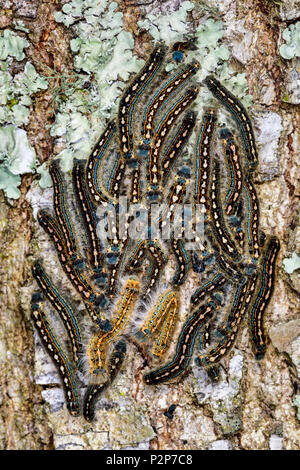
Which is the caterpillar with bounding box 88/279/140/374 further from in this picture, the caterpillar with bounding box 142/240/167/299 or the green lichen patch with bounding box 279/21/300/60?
the green lichen patch with bounding box 279/21/300/60

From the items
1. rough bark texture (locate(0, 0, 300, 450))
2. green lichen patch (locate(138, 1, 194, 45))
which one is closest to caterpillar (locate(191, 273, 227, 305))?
rough bark texture (locate(0, 0, 300, 450))

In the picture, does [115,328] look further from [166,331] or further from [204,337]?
[204,337]

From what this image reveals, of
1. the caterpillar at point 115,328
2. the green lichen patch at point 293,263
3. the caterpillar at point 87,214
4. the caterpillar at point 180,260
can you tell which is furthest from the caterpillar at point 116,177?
the green lichen patch at point 293,263

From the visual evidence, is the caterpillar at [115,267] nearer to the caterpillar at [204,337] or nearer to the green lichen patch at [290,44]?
the caterpillar at [204,337]

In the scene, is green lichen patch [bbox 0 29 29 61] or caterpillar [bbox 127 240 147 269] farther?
caterpillar [bbox 127 240 147 269]

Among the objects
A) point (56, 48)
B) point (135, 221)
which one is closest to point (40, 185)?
point (135, 221)
